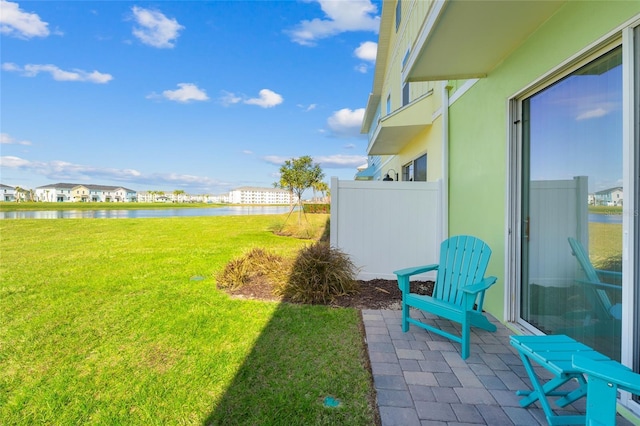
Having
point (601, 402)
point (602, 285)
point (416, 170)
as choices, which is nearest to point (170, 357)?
point (601, 402)

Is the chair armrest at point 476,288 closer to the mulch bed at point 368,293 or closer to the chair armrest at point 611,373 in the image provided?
the chair armrest at point 611,373

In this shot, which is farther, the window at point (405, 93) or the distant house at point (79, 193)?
the distant house at point (79, 193)

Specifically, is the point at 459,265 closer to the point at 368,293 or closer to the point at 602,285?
the point at 602,285

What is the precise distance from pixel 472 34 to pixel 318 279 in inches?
139

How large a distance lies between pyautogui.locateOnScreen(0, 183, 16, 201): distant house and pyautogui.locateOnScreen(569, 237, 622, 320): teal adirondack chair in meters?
80.0

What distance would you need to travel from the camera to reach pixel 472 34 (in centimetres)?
290

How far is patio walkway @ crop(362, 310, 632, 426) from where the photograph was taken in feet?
6.37

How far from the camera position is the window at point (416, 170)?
6613 millimetres

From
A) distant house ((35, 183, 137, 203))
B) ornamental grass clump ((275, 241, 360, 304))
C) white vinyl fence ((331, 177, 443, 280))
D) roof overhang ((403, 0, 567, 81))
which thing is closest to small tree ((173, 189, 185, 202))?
distant house ((35, 183, 137, 203))

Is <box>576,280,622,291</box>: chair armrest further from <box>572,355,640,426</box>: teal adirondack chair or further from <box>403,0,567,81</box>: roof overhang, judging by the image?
<box>403,0,567,81</box>: roof overhang

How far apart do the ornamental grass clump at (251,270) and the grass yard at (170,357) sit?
0.36m

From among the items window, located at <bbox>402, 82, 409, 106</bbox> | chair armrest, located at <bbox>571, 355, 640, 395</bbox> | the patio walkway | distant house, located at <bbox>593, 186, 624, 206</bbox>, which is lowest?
the patio walkway

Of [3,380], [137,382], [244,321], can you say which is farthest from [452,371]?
[3,380]

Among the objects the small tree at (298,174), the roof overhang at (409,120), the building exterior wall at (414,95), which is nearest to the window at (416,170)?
the building exterior wall at (414,95)
